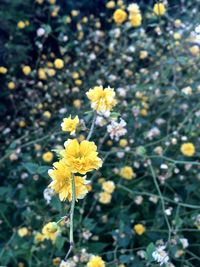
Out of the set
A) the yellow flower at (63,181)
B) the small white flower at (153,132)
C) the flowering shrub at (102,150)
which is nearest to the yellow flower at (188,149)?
the flowering shrub at (102,150)

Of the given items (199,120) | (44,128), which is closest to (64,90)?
(44,128)

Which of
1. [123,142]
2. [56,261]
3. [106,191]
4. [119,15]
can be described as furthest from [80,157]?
[119,15]

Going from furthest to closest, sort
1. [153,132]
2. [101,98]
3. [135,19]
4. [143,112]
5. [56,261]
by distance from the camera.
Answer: [135,19] → [143,112] → [153,132] → [56,261] → [101,98]

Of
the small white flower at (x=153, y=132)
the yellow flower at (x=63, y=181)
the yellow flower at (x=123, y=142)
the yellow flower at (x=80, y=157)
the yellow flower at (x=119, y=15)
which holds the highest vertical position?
the yellow flower at (x=119, y=15)

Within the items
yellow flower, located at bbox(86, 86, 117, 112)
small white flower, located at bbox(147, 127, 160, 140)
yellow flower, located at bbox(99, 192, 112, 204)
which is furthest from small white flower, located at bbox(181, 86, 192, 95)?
yellow flower, located at bbox(86, 86, 117, 112)

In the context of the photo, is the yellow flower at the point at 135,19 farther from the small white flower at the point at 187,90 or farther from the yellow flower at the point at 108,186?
the yellow flower at the point at 108,186

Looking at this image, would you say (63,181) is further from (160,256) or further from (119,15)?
(119,15)

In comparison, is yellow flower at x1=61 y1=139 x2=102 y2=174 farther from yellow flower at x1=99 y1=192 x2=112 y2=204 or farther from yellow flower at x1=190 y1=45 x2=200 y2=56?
yellow flower at x1=190 y1=45 x2=200 y2=56
